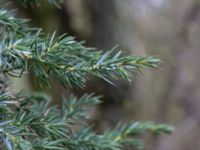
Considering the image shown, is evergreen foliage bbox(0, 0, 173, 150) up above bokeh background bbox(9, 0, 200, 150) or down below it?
below

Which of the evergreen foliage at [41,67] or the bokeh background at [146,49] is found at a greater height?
the bokeh background at [146,49]

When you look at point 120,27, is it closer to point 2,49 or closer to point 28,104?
point 28,104

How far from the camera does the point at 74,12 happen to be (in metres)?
2.25

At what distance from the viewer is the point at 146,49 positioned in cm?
287

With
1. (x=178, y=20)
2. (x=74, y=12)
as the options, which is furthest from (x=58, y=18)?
(x=178, y=20)

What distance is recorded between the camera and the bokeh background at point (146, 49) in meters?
2.17

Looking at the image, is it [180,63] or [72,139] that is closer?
[72,139]

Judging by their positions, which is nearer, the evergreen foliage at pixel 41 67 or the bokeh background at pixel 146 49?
the evergreen foliage at pixel 41 67

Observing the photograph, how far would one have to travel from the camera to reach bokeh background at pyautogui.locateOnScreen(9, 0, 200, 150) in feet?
7.11

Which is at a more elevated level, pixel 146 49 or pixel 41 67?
pixel 146 49

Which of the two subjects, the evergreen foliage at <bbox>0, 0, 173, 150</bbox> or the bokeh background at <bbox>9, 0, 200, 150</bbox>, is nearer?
the evergreen foliage at <bbox>0, 0, 173, 150</bbox>

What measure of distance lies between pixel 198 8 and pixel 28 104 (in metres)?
2.73

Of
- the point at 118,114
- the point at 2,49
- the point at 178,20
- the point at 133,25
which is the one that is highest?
the point at 178,20

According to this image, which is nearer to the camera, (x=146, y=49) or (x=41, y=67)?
(x=41, y=67)
